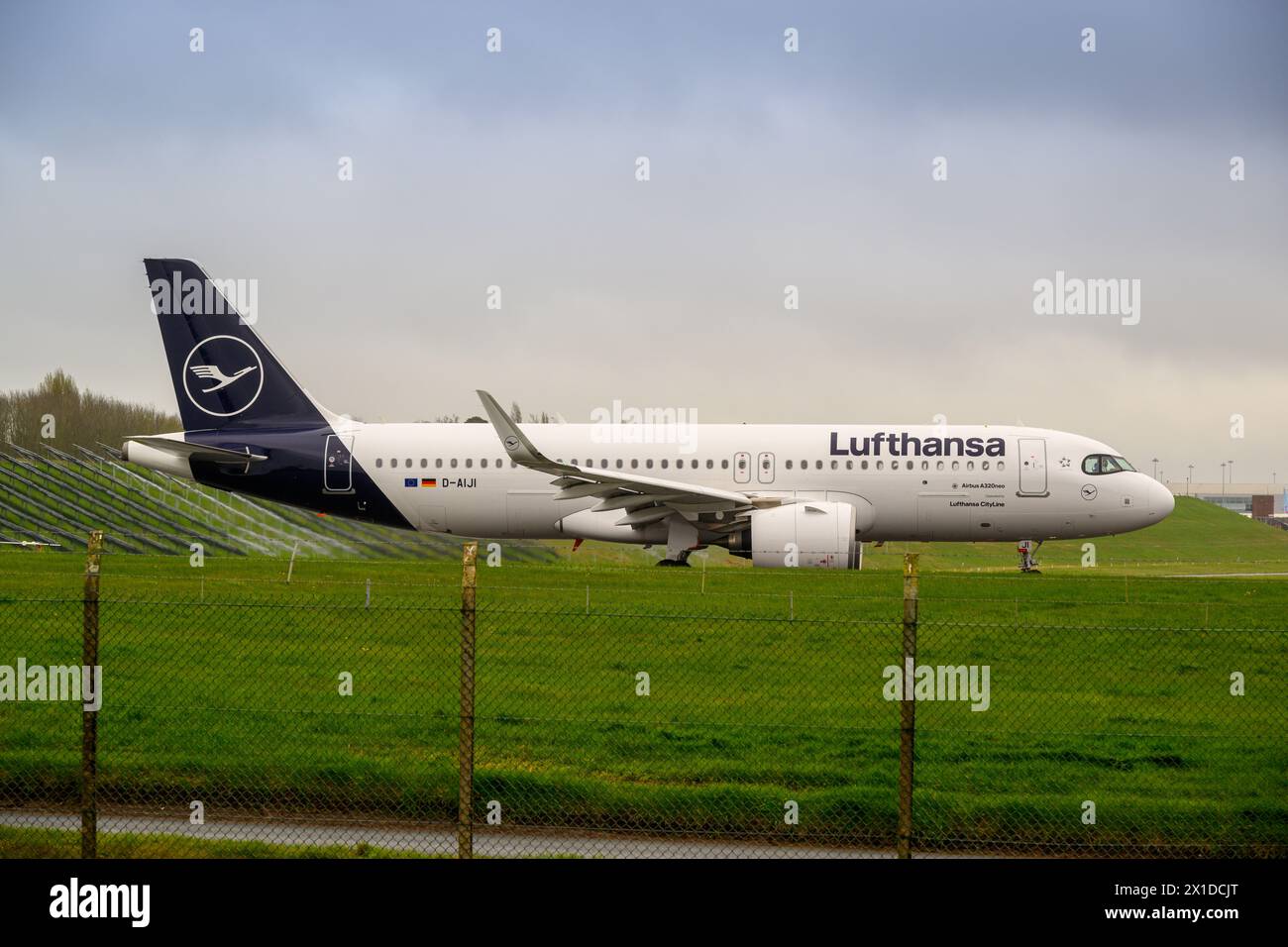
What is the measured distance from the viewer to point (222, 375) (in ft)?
121

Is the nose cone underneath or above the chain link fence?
above

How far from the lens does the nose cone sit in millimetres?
35469

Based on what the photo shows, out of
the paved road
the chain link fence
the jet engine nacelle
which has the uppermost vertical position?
the jet engine nacelle

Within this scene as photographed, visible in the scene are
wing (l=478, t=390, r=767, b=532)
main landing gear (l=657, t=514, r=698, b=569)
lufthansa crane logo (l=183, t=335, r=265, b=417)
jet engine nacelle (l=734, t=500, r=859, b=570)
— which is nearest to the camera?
wing (l=478, t=390, r=767, b=532)

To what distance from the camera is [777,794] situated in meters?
12.3

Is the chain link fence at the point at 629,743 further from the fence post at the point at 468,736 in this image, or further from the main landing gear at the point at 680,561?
the main landing gear at the point at 680,561

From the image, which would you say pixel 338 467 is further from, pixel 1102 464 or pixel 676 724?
pixel 676 724

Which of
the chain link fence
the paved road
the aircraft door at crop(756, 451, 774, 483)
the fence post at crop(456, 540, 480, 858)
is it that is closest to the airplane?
the aircraft door at crop(756, 451, 774, 483)

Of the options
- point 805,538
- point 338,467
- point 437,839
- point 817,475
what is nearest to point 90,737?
point 437,839

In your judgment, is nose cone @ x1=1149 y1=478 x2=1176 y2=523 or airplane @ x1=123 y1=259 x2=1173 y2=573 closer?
airplane @ x1=123 y1=259 x2=1173 y2=573

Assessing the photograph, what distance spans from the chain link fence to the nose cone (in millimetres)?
16395

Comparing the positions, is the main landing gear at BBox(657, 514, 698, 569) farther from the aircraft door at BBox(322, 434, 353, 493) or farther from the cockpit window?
the cockpit window

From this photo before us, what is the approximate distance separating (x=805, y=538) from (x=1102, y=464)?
28.0 ft
